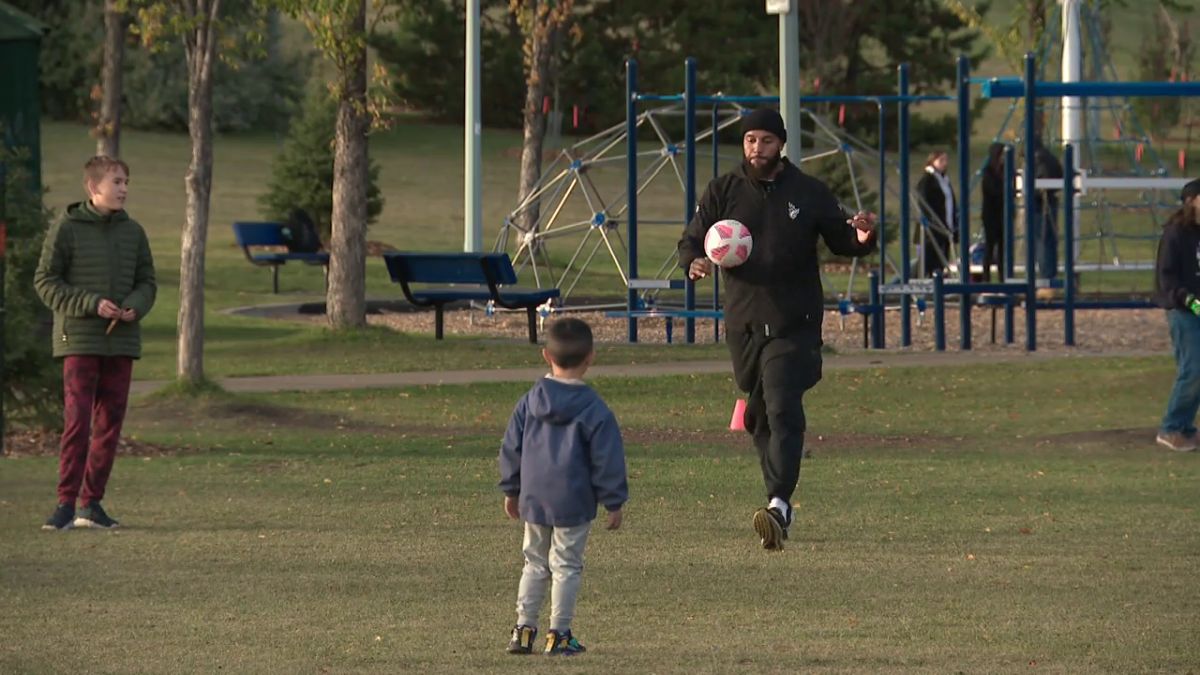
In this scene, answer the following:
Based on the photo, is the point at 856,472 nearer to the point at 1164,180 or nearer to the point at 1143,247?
the point at 1164,180

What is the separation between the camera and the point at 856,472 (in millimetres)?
13641

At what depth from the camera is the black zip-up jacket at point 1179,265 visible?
14.2m

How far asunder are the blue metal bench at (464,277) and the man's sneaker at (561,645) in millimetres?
15301

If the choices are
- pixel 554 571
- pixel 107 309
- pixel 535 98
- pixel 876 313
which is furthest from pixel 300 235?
pixel 554 571

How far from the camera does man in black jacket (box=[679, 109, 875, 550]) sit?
34.3ft

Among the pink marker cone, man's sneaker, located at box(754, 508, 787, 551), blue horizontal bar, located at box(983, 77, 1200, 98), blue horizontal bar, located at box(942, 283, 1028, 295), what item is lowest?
man's sneaker, located at box(754, 508, 787, 551)

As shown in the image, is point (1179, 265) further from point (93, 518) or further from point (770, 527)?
point (93, 518)

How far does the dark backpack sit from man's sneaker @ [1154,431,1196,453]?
67.8 ft

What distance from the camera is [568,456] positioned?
7.71 meters

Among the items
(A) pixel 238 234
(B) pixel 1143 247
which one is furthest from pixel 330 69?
(A) pixel 238 234

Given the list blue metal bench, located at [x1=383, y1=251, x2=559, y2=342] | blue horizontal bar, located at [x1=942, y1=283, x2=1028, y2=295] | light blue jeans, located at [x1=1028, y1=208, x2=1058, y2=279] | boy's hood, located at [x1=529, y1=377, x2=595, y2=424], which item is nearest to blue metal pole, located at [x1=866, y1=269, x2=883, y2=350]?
blue horizontal bar, located at [x1=942, y1=283, x2=1028, y2=295]

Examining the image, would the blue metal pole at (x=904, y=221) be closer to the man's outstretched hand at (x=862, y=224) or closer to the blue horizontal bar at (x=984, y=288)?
the blue horizontal bar at (x=984, y=288)

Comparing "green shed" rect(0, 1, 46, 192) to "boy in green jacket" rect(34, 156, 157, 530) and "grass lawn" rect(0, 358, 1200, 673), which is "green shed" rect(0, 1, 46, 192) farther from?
"boy in green jacket" rect(34, 156, 157, 530)

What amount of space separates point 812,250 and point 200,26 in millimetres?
8131
